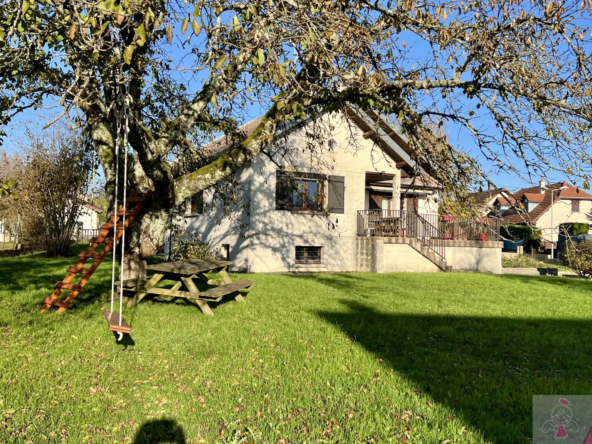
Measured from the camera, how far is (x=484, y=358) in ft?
16.9

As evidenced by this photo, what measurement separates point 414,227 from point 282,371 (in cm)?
1453

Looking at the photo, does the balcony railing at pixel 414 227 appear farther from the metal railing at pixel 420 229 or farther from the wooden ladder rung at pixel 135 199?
the wooden ladder rung at pixel 135 199

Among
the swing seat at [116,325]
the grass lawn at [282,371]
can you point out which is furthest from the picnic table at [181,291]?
the swing seat at [116,325]

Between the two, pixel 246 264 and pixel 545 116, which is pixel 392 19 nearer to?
pixel 545 116

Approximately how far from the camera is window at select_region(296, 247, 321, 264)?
53.2ft

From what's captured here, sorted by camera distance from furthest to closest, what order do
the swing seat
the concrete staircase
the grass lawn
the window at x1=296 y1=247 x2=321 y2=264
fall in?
the concrete staircase < the window at x1=296 y1=247 x2=321 y2=264 < the swing seat < the grass lawn

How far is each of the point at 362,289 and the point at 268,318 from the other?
4572 mm

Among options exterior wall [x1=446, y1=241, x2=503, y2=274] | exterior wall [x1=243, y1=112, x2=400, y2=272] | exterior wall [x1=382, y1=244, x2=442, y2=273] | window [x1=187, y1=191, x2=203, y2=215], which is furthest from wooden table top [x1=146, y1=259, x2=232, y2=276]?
exterior wall [x1=446, y1=241, x2=503, y2=274]

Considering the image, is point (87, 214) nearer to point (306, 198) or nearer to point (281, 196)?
point (281, 196)

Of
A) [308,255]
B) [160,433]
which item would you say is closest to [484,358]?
[160,433]

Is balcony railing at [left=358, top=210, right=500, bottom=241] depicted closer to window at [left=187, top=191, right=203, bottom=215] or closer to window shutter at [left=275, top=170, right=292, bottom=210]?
window shutter at [left=275, top=170, right=292, bottom=210]

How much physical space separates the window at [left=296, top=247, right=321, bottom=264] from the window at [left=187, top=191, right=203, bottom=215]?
16.0 ft

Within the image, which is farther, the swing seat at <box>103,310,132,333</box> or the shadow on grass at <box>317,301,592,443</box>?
the swing seat at <box>103,310,132,333</box>

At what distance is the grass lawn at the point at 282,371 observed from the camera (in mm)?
3256
